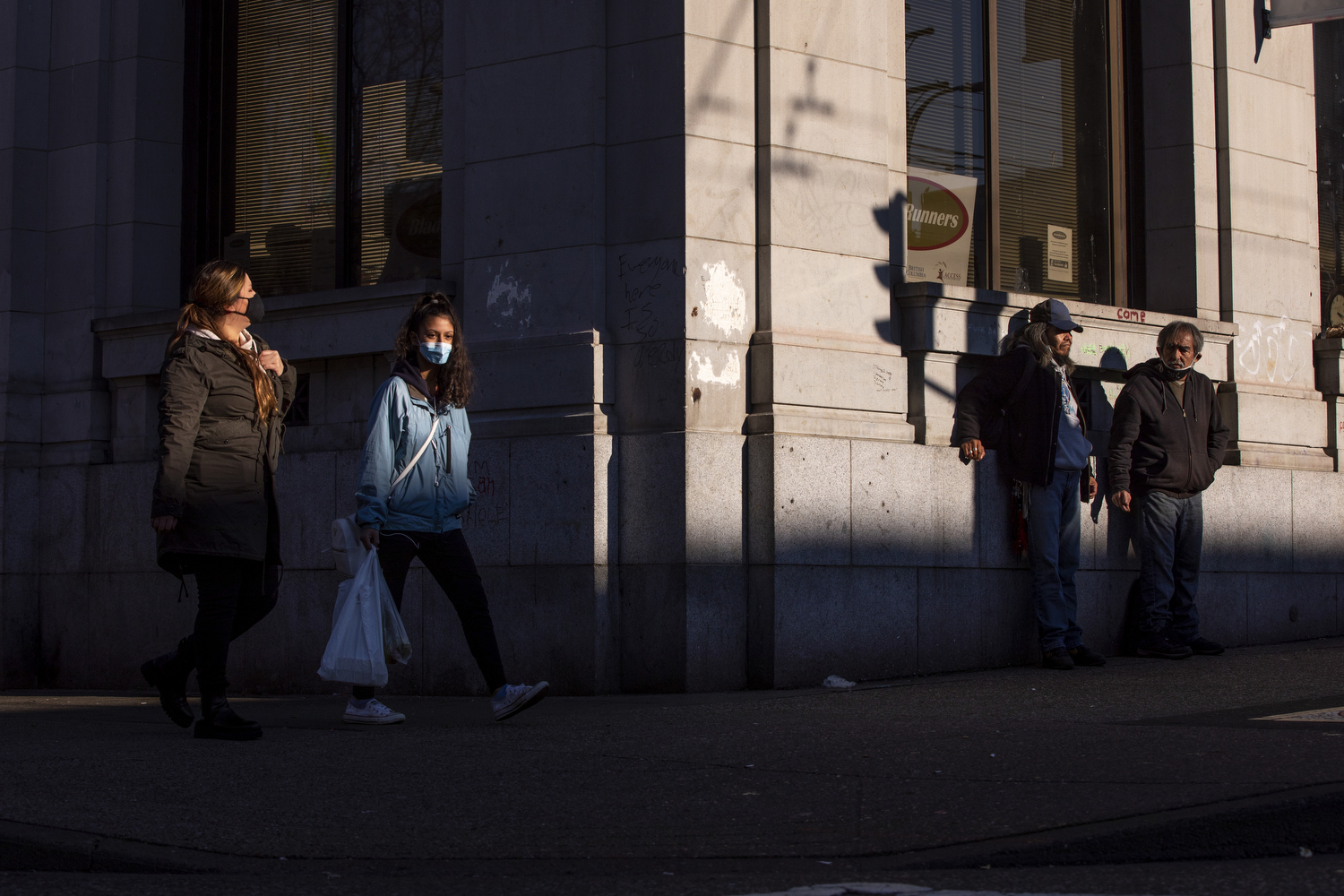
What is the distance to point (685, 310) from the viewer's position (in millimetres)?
8516

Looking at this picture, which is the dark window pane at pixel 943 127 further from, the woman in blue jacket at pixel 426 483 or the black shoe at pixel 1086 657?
the woman in blue jacket at pixel 426 483

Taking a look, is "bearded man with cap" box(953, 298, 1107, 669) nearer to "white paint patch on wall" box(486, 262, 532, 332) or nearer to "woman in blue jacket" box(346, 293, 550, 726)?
"white paint patch on wall" box(486, 262, 532, 332)

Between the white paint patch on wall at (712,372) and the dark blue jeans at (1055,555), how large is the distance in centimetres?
190

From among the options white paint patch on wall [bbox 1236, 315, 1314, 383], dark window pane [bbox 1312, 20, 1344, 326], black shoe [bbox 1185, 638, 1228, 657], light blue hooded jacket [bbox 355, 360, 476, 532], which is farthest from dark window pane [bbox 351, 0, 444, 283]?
dark window pane [bbox 1312, 20, 1344, 326]

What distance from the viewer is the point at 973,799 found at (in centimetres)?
477

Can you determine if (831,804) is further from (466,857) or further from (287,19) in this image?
(287,19)

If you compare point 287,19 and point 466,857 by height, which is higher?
point 287,19

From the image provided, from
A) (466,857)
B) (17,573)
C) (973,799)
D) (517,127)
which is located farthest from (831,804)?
(17,573)

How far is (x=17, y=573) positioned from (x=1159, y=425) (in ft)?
23.9

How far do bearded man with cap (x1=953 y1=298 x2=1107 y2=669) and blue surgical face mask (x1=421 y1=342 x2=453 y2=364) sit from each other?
3.41m

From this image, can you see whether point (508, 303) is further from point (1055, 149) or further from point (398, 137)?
point (1055, 149)

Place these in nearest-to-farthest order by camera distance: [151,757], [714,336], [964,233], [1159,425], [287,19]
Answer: [151,757], [714,336], [1159,425], [964,233], [287,19]

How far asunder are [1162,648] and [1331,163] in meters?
4.73

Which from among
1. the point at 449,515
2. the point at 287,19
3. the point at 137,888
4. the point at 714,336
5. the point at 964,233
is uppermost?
the point at 287,19
